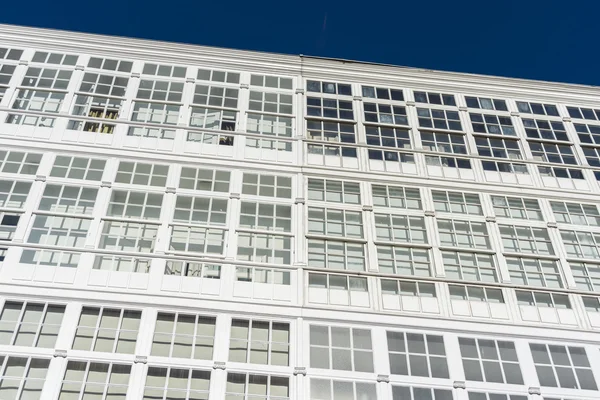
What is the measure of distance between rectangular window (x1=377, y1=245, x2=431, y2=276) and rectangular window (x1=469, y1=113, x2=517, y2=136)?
803 cm

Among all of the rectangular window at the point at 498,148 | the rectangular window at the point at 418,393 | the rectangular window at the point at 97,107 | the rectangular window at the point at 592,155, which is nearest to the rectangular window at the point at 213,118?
the rectangular window at the point at 97,107

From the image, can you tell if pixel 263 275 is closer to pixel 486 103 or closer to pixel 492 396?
pixel 492 396

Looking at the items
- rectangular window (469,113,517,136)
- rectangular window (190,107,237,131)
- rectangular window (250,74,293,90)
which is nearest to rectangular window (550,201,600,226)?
rectangular window (469,113,517,136)

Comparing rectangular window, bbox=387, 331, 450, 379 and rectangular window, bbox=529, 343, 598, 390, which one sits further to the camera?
rectangular window, bbox=529, 343, 598, 390

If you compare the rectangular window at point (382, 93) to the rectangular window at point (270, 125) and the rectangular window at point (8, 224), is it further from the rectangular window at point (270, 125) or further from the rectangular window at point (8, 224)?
the rectangular window at point (8, 224)

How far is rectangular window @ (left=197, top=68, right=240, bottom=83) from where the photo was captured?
28.2 meters

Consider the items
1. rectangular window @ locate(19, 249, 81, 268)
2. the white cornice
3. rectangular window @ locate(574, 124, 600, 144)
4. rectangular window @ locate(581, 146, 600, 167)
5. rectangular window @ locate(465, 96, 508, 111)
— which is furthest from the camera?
rectangular window @ locate(465, 96, 508, 111)

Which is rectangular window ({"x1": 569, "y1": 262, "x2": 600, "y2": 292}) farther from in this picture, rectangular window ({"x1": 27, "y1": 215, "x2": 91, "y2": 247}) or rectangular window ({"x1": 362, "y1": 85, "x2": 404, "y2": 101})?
rectangular window ({"x1": 27, "y1": 215, "x2": 91, "y2": 247})

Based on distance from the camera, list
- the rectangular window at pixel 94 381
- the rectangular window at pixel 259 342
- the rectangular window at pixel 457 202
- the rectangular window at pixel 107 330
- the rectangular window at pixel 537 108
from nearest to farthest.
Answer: the rectangular window at pixel 94 381
the rectangular window at pixel 107 330
the rectangular window at pixel 259 342
the rectangular window at pixel 457 202
the rectangular window at pixel 537 108

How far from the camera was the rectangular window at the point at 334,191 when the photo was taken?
24.4m

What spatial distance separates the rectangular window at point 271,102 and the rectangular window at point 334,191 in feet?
14.5

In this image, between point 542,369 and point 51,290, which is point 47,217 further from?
point 542,369

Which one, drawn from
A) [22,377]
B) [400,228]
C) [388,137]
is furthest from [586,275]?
[22,377]

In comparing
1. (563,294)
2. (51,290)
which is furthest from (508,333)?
(51,290)
